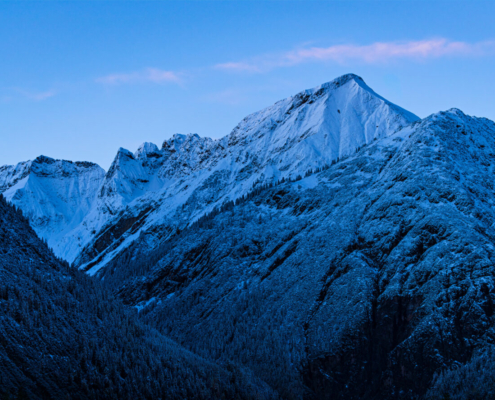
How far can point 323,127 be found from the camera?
194 metres

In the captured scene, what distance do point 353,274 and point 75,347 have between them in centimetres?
5155

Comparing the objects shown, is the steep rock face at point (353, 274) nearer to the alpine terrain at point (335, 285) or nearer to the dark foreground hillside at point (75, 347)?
the alpine terrain at point (335, 285)

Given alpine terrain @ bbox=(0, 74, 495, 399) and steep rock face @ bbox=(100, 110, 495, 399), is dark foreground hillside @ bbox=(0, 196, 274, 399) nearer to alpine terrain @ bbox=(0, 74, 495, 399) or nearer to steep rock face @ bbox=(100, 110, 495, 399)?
alpine terrain @ bbox=(0, 74, 495, 399)

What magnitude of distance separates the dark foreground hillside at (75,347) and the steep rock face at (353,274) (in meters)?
14.1

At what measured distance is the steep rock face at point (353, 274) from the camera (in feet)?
267

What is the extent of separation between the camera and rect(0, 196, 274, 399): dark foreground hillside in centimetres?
6016

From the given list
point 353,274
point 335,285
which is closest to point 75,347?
point 335,285

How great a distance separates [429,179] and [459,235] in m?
22.9

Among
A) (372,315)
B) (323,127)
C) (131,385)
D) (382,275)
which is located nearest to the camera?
(131,385)

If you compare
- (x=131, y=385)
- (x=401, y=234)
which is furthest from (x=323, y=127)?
(x=131, y=385)

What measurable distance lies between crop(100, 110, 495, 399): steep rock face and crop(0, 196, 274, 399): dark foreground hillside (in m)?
14.1

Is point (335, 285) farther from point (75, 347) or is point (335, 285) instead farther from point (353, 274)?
point (75, 347)

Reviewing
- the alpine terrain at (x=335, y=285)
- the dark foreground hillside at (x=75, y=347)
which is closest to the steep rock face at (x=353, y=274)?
the alpine terrain at (x=335, y=285)

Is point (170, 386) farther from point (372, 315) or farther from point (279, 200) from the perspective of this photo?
point (279, 200)
